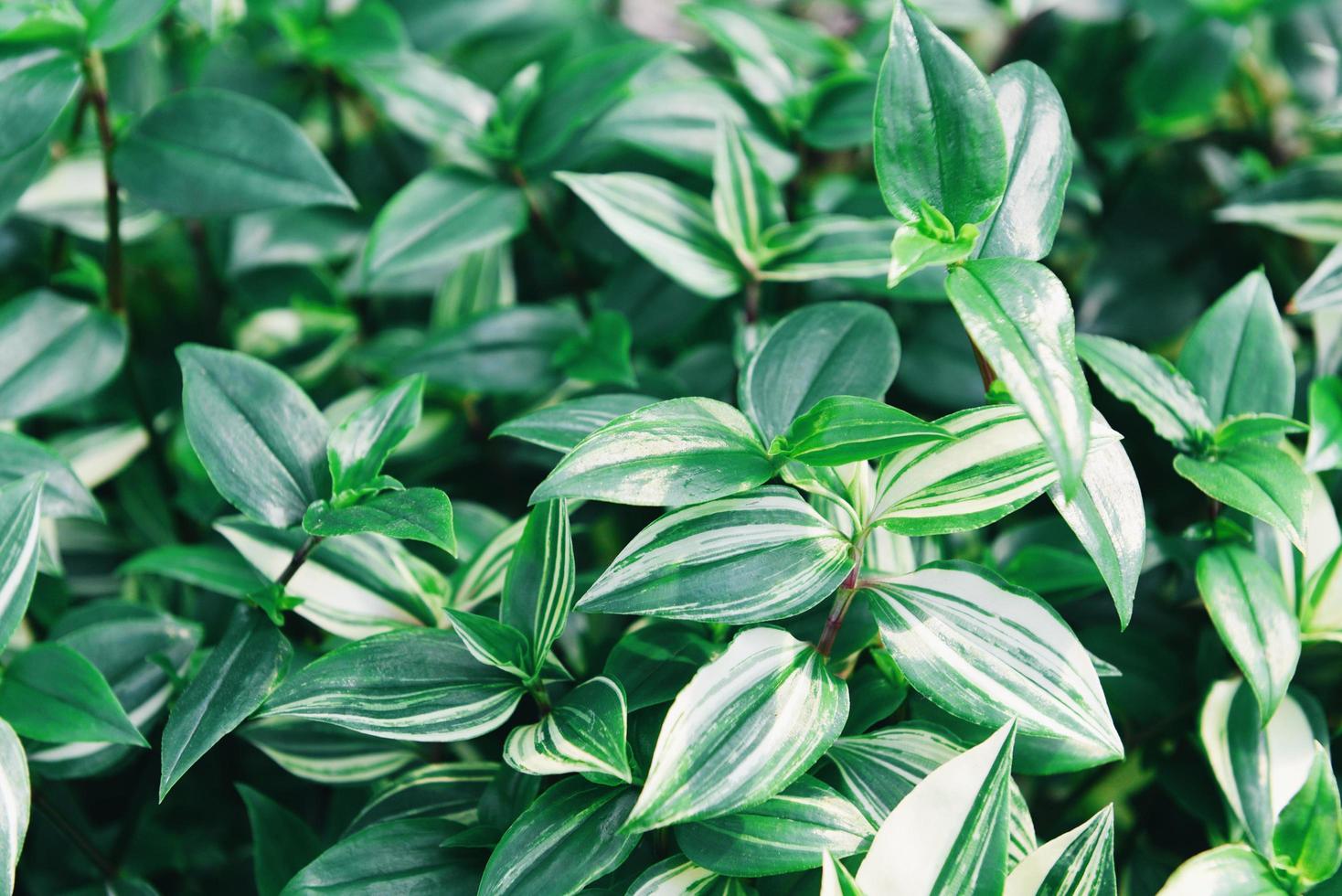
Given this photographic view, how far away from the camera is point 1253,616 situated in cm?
56

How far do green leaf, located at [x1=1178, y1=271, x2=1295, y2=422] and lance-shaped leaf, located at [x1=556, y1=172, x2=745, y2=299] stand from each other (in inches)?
11.7

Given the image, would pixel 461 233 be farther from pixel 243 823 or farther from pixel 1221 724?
pixel 1221 724

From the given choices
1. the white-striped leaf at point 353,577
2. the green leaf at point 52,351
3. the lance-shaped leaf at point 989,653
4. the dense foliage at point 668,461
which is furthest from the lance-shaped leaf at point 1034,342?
the green leaf at point 52,351

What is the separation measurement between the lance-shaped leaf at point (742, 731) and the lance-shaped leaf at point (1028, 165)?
234 mm

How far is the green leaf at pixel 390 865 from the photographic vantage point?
533 millimetres

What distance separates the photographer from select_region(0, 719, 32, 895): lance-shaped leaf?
495 mm

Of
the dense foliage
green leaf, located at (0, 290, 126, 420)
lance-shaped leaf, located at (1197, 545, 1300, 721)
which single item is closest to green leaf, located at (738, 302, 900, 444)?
the dense foliage

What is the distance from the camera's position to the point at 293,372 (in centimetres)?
88

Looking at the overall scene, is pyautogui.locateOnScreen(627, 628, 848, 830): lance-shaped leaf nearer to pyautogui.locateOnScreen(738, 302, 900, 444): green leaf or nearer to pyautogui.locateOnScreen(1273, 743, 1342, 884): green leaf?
pyautogui.locateOnScreen(738, 302, 900, 444): green leaf

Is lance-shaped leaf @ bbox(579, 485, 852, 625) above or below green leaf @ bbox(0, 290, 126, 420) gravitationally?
above

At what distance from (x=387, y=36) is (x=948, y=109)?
566mm

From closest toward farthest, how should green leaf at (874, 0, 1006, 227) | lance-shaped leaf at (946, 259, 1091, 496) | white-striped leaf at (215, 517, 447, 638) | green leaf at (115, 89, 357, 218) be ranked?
lance-shaped leaf at (946, 259, 1091, 496) → green leaf at (874, 0, 1006, 227) → white-striped leaf at (215, 517, 447, 638) → green leaf at (115, 89, 357, 218)

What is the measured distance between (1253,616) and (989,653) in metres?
0.18

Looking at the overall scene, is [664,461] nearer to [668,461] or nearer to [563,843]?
[668,461]
